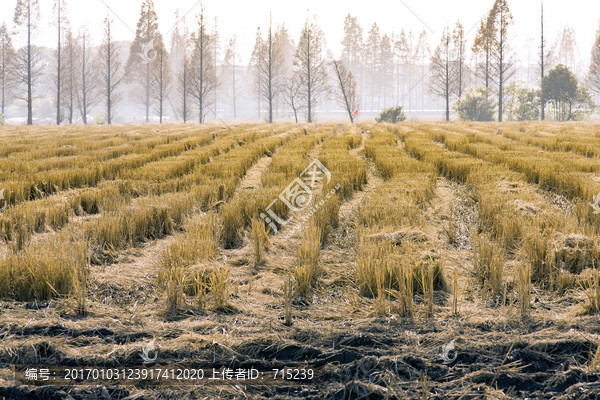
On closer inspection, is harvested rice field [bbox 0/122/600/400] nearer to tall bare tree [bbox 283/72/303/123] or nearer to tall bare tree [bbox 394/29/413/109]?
tall bare tree [bbox 283/72/303/123]

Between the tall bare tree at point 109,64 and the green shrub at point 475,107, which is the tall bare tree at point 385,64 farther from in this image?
the tall bare tree at point 109,64

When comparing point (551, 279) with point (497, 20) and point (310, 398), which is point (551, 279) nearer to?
point (310, 398)

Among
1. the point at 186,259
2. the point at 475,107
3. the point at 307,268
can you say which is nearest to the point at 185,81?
the point at 475,107

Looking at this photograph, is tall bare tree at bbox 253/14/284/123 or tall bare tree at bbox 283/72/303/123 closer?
tall bare tree at bbox 283/72/303/123

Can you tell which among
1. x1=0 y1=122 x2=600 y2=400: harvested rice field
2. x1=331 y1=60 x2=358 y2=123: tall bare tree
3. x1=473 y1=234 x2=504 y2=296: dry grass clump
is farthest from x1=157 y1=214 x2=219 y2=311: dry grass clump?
x1=331 y1=60 x2=358 y2=123: tall bare tree

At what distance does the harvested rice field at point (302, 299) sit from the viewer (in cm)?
211

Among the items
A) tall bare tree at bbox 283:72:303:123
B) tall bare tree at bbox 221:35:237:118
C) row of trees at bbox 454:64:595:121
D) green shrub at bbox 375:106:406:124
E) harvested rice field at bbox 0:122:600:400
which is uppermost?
tall bare tree at bbox 221:35:237:118

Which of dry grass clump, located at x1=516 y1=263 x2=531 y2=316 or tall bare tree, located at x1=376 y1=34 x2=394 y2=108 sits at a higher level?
tall bare tree, located at x1=376 y1=34 x2=394 y2=108

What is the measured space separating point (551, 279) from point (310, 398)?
2111 millimetres

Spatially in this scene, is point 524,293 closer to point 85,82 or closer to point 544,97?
point 544,97

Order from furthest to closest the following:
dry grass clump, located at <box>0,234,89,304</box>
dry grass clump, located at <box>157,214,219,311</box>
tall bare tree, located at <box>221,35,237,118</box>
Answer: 1. tall bare tree, located at <box>221,35,237,118</box>
2. dry grass clump, located at <box>0,234,89,304</box>
3. dry grass clump, located at <box>157,214,219,311</box>

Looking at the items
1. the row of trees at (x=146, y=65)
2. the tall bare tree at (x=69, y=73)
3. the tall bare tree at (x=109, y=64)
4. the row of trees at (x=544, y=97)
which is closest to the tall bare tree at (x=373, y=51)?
the row of trees at (x=146, y=65)

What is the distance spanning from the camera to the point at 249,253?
4102 mm

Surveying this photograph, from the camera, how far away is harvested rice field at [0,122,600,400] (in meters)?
2.11
